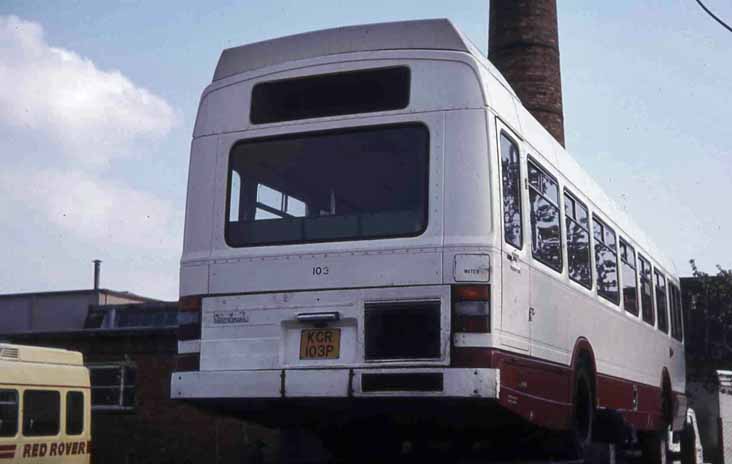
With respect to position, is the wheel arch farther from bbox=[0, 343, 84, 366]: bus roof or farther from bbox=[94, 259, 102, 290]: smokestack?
bbox=[94, 259, 102, 290]: smokestack

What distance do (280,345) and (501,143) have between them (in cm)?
224

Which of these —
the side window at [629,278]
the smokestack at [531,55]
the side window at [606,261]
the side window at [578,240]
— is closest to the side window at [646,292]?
the side window at [629,278]

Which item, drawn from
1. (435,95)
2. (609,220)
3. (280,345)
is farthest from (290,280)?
(609,220)

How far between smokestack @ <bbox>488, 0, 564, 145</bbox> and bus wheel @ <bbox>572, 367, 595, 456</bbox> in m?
11.2

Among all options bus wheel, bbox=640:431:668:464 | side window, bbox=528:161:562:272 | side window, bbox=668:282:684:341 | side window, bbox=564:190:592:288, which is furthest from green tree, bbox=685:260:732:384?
side window, bbox=528:161:562:272

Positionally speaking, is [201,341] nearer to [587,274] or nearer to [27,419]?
[587,274]

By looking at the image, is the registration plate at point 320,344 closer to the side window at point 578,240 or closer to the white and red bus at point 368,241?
the white and red bus at point 368,241

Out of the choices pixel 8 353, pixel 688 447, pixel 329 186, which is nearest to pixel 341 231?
pixel 329 186

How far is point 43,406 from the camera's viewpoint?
66.9 ft

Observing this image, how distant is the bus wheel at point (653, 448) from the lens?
15.3 meters

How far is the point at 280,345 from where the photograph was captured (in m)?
8.29

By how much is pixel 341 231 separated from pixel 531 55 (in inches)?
548

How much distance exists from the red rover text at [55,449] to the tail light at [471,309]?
44.5ft

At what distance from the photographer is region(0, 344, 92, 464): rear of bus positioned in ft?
63.1
